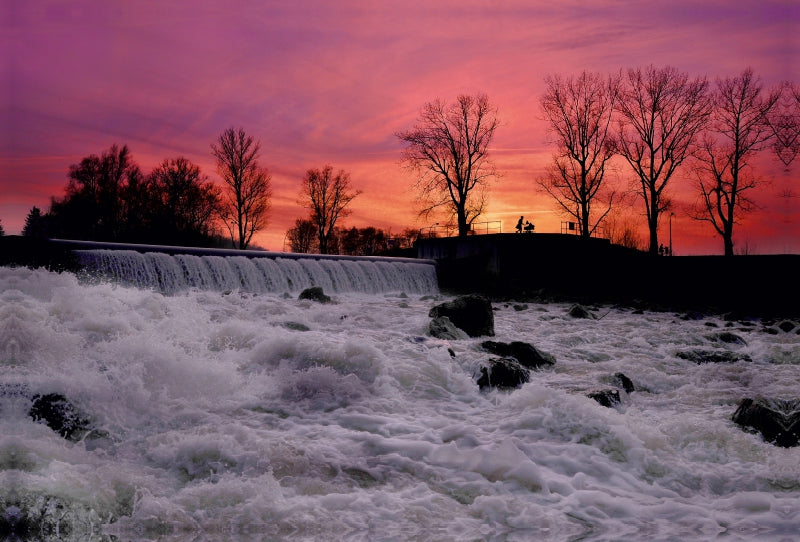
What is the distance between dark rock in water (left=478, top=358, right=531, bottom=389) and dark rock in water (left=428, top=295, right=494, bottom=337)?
12.4ft

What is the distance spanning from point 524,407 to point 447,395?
1038 mm

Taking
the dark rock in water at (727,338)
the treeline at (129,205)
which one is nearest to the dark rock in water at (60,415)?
the dark rock in water at (727,338)

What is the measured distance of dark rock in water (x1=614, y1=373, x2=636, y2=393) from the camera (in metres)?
6.90

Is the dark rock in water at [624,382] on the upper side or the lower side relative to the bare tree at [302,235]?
lower

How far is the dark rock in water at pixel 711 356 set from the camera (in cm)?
900

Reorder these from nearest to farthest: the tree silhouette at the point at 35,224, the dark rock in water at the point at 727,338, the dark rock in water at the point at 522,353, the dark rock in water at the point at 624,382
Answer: the dark rock in water at the point at 624,382
the dark rock in water at the point at 522,353
the dark rock in water at the point at 727,338
the tree silhouette at the point at 35,224

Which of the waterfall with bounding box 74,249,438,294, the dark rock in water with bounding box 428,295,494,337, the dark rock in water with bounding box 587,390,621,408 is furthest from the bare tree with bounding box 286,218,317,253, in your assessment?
the dark rock in water with bounding box 587,390,621,408

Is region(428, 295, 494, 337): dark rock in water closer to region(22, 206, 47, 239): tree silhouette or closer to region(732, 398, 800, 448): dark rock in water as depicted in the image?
region(732, 398, 800, 448): dark rock in water

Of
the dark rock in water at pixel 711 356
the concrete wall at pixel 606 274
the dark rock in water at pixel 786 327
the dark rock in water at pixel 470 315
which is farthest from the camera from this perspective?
the concrete wall at pixel 606 274

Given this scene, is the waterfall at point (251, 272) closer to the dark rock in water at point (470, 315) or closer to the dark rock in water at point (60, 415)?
the dark rock in water at point (470, 315)

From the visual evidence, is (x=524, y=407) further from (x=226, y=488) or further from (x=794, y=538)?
(x=226, y=488)

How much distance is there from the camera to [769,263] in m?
21.2

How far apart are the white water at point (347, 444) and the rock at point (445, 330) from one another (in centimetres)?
143

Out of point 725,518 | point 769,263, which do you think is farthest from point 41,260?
point 769,263
